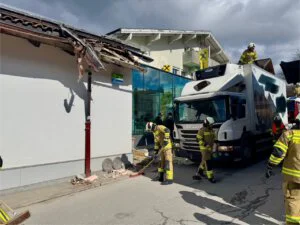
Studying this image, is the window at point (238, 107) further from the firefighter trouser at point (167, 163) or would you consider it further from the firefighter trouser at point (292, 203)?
the firefighter trouser at point (292, 203)

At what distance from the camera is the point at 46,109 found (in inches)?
304

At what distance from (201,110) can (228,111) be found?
0.90 m

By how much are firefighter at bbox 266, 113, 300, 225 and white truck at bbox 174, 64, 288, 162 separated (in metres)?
4.84

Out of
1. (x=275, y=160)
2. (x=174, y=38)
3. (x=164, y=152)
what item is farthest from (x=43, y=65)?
(x=174, y=38)

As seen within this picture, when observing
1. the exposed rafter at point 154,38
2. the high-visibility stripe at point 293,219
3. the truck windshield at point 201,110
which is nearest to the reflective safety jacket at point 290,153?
the high-visibility stripe at point 293,219

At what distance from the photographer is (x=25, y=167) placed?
23.5 feet

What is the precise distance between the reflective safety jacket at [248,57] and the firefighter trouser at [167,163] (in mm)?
6667

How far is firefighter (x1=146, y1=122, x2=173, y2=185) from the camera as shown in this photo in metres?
7.81

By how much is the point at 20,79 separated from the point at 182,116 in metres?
5.40

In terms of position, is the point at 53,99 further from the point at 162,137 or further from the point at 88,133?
the point at 162,137

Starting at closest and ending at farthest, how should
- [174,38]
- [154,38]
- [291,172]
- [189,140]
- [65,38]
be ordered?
1. [291,172]
2. [65,38]
3. [189,140]
4. [154,38]
5. [174,38]

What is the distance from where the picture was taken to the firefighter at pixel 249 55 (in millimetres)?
12406

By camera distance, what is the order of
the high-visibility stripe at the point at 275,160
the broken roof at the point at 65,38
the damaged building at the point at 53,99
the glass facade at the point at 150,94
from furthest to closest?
the glass facade at the point at 150,94 < the damaged building at the point at 53,99 < the broken roof at the point at 65,38 < the high-visibility stripe at the point at 275,160

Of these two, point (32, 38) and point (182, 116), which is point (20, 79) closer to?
point (32, 38)
